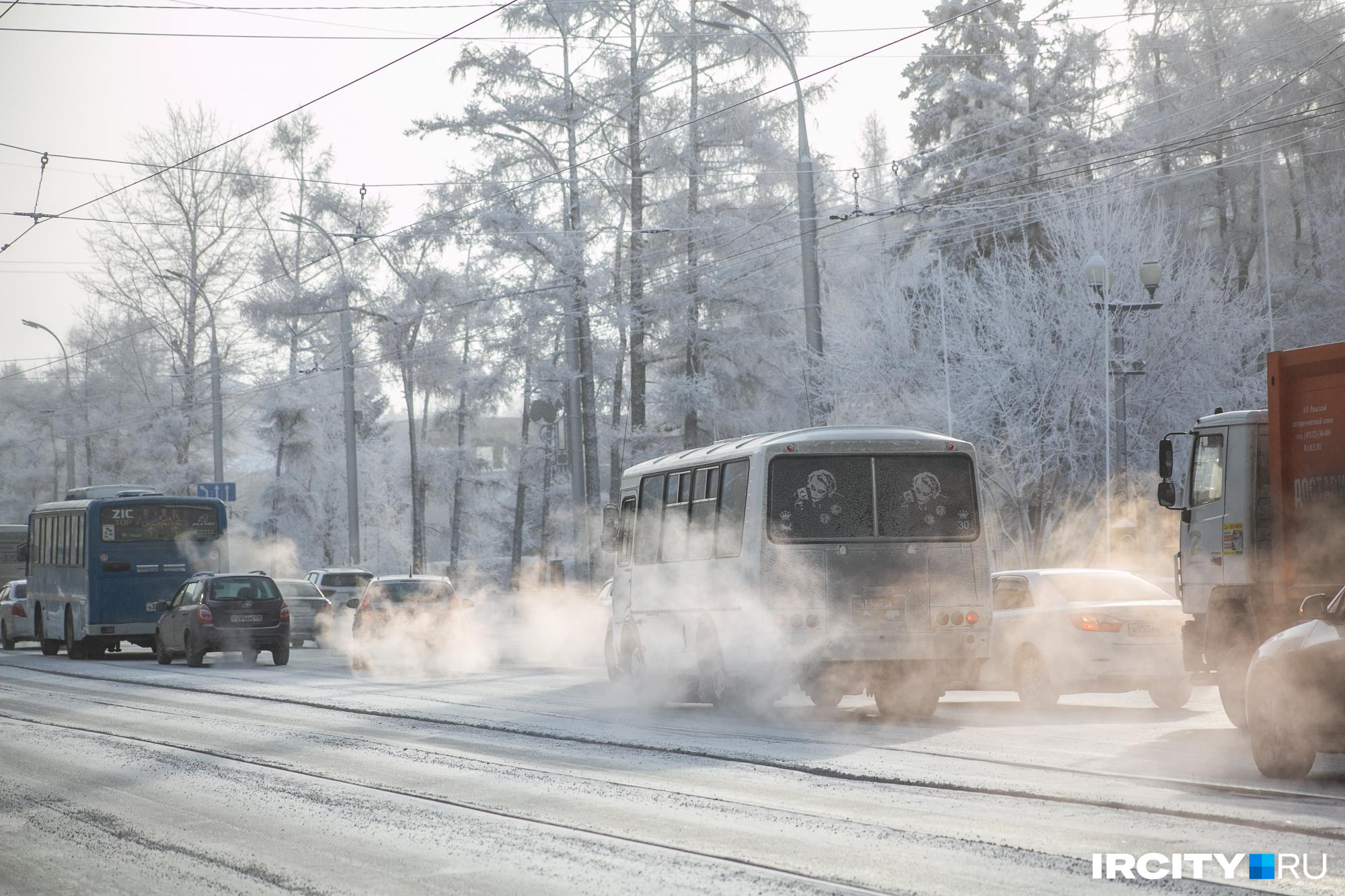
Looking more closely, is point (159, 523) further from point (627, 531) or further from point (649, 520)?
point (649, 520)

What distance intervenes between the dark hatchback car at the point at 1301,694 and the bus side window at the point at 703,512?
287 inches

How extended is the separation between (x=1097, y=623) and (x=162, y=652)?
18.8 metres

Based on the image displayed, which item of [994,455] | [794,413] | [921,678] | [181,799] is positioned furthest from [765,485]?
[794,413]

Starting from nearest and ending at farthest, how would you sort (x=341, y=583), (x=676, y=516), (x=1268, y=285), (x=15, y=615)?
1. (x=676, y=516)
2. (x=15, y=615)
3. (x=341, y=583)
4. (x=1268, y=285)

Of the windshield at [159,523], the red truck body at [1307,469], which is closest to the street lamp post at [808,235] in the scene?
the red truck body at [1307,469]

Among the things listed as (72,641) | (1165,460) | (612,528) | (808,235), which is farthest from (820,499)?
(72,641)

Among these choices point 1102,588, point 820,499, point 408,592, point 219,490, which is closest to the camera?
point 820,499

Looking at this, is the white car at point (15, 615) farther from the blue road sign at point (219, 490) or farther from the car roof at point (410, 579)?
the car roof at point (410, 579)

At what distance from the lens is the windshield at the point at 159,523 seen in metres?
30.7

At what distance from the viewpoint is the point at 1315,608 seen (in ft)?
32.2

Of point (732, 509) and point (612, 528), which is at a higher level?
point (732, 509)

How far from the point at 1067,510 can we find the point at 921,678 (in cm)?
1879

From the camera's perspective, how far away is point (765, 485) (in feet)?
50.4

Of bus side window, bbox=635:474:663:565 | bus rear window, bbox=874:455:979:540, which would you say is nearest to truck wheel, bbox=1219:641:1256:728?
bus rear window, bbox=874:455:979:540
